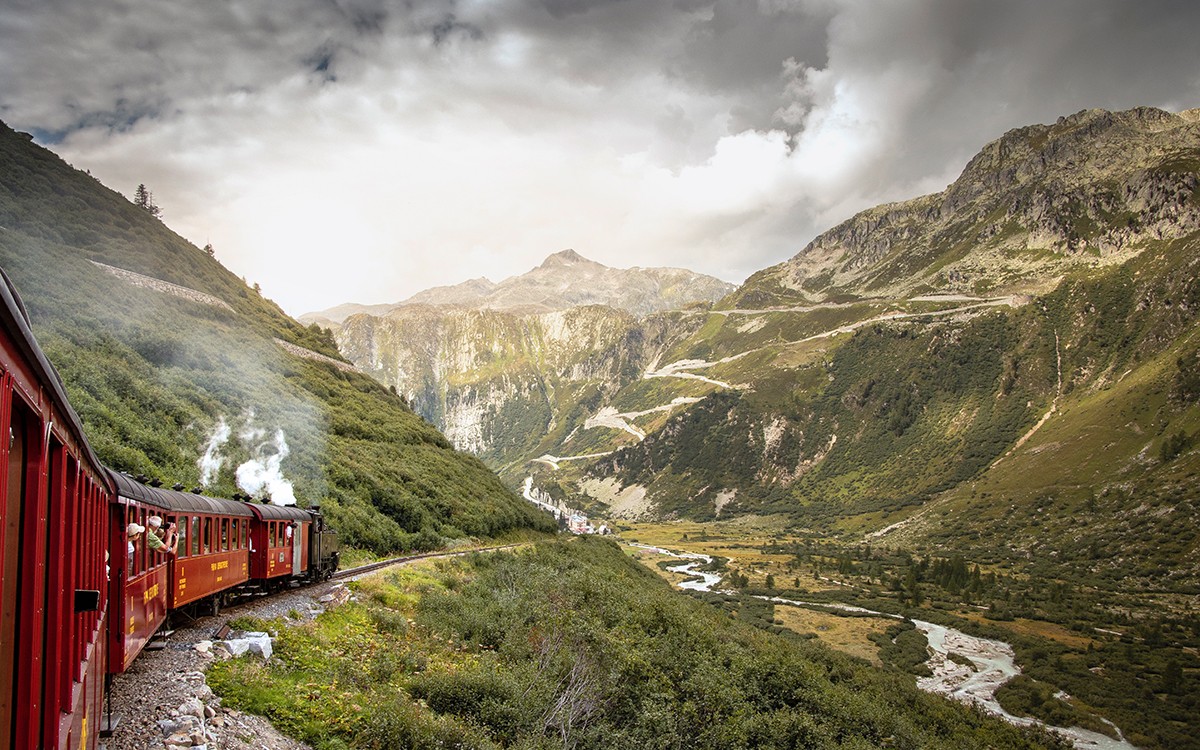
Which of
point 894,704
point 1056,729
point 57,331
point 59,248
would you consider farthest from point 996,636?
point 59,248

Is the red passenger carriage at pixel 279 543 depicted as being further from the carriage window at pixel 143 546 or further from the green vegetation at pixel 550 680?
the carriage window at pixel 143 546

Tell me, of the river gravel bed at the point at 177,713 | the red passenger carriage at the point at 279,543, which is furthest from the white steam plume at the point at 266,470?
the river gravel bed at the point at 177,713

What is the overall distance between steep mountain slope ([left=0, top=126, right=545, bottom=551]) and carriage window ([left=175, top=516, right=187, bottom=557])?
18888 millimetres

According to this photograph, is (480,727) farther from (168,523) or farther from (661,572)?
(661,572)

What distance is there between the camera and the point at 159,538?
44.0 ft

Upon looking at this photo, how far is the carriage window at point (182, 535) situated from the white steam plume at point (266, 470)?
20.8 metres

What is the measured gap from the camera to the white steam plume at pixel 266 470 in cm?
3806

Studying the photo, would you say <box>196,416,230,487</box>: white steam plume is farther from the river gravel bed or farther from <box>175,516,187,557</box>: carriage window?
the river gravel bed

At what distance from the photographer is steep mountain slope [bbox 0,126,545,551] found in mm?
39094

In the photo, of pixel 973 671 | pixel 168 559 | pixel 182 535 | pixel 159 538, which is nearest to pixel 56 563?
pixel 159 538

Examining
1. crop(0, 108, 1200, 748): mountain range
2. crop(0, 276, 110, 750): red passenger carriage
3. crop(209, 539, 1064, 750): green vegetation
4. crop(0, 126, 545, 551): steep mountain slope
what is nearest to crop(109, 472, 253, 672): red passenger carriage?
crop(209, 539, 1064, 750): green vegetation

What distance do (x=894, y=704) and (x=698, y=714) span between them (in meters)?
20.2

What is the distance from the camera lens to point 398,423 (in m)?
77.3

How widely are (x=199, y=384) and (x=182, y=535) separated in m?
42.1
